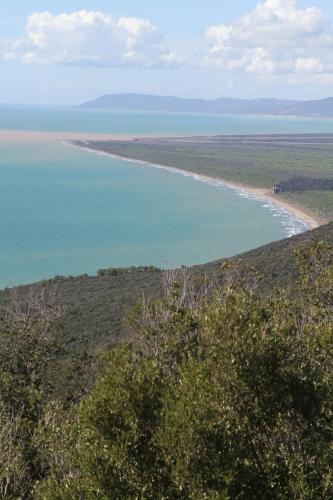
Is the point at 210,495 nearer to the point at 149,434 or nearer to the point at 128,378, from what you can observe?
the point at 149,434

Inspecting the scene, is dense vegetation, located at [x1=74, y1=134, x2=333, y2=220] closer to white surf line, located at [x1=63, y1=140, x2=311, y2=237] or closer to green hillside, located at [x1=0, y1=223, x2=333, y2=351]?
white surf line, located at [x1=63, y1=140, x2=311, y2=237]

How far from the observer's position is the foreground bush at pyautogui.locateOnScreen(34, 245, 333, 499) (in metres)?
6.71

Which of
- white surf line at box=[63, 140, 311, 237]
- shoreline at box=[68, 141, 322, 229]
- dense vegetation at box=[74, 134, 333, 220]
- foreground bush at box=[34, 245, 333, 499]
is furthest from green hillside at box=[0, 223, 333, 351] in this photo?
dense vegetation at box=[74, 134, 333, 220]

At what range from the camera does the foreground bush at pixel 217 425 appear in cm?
671

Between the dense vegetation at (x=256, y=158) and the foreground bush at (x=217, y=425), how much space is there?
64.3 meters

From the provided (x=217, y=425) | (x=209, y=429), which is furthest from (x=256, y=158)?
(x=209, y=429)

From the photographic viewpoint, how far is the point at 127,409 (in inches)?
283

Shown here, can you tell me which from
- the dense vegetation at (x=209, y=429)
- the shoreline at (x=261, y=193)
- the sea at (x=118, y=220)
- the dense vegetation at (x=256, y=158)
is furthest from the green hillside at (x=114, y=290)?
the dense vegetation at (x=256, y=158)

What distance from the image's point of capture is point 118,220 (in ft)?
236

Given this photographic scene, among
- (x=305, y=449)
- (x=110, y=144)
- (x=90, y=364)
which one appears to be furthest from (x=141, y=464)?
(x=110, y=144)

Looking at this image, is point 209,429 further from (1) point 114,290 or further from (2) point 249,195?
(2) point 249,195

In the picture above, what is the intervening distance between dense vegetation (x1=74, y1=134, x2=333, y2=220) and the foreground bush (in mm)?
64315

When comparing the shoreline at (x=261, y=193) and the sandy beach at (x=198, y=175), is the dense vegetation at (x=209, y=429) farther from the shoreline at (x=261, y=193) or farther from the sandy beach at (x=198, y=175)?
the sandy beach at (x=198, y=175)

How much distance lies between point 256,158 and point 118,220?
6251 centimetres
